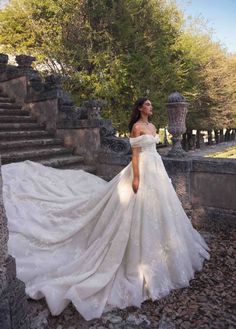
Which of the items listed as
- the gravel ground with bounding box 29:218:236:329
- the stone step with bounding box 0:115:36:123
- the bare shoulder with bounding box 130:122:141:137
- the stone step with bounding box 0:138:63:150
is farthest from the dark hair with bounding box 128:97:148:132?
the stone step with bounding box 0:115:36:123

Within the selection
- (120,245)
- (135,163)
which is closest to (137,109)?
(135,163)

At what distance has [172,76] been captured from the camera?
1945 centimetres

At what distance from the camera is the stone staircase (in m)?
7.56

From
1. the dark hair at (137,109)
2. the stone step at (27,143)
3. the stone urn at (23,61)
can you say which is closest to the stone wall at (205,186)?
the dark hair at (137,109)

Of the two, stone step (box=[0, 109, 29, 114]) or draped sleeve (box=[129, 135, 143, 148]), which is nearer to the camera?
draped sleeve (box=[129, 135, 143, 148])

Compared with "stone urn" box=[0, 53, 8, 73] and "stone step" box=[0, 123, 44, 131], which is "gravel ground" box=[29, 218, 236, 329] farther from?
"stone urn" box=[0, 53, 8, 73]

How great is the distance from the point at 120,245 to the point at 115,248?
72 mm

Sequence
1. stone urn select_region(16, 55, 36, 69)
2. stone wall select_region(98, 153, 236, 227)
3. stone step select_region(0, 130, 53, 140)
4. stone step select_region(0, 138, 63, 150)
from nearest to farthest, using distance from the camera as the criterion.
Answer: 1. stone wall select_region(98, 153, 236, 227)
2. stone step select_region(0, 138, 63, 150)
3. stone step select_region(0, 130, 53, 140)
4. stone urn select_region(16, 55, 36, 69)

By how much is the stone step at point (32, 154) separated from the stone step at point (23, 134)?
0.54 meters

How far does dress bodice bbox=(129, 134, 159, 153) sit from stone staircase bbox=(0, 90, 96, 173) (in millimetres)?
3790

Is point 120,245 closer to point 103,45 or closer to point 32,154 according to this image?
point 32,154

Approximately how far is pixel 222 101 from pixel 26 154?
25.5m

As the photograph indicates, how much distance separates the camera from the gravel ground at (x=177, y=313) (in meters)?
3.21

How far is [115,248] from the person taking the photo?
3.93 m
